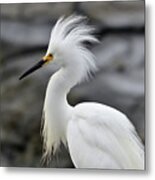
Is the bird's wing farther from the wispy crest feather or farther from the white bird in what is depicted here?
the wispy crest feather

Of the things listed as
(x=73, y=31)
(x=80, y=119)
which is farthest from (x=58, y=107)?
(x=73, y=31)

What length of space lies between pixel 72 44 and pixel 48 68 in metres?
0.17

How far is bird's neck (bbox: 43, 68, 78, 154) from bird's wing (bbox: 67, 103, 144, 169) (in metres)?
0.07

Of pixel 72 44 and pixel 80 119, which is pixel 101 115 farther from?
pixel 72 44

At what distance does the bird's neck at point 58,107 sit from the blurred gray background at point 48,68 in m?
0.04

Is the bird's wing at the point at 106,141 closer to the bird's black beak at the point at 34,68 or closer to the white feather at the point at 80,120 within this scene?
the white feather at the point at 80,120

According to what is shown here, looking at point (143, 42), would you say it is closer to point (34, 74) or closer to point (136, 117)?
point (136, 117)

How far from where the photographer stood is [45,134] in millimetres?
2535

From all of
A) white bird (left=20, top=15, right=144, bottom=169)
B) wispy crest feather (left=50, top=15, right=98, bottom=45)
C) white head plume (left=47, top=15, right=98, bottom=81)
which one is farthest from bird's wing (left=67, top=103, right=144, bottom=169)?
wispy crest feather (left=50, top=15, right=98, bottom=45)

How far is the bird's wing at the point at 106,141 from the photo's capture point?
7.97ft

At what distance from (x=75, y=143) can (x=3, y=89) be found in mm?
441

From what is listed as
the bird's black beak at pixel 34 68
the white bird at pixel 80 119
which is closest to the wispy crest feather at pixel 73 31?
the white bird at pixel 80 119

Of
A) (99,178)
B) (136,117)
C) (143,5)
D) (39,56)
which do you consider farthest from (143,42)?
(99,178)

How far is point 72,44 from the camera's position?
2.46 m
